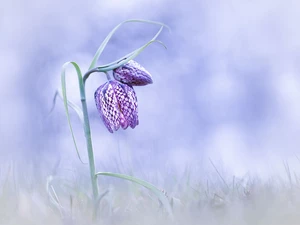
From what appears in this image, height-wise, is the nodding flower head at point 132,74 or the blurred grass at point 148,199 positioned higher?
the nodding flower head at point 132,74

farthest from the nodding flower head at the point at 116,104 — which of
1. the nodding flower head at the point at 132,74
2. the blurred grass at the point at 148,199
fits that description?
the blurred grass at the point at 148,199

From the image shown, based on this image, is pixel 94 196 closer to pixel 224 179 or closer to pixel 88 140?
pixel 88 140

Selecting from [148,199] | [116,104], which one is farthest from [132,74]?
[148,199]

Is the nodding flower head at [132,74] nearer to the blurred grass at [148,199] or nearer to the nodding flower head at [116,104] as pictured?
the nodding flower head at [116,104]

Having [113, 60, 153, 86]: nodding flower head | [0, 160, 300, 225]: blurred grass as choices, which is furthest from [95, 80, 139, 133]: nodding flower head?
[0, 160, 300, 225]: blurred grass

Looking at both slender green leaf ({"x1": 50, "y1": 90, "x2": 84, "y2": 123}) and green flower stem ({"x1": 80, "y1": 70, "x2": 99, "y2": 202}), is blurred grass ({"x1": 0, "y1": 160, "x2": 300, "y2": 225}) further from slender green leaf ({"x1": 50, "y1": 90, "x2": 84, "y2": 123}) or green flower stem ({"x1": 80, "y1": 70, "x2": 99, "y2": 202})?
slender green leaf ({"x1": 50, "y1": 90, "x2": 84, "y2": 123})

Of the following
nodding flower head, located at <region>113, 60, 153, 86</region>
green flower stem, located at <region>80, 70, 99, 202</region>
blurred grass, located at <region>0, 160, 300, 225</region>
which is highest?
nodding flower head, located at <region>113, 60, 153, 86</region>
